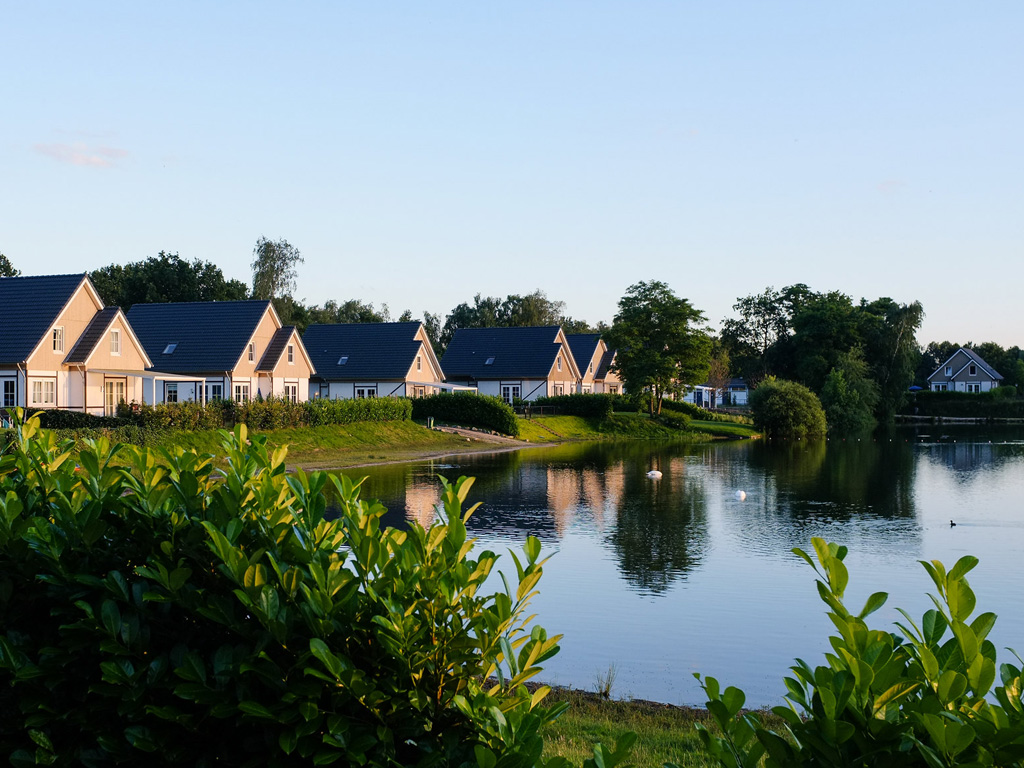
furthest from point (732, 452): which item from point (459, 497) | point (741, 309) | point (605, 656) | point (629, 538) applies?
point (741, 309)

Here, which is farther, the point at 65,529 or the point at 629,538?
the point at 629,538

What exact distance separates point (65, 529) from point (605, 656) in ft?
27.0

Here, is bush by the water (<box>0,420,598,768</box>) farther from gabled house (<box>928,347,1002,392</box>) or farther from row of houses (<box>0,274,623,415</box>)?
gabled house (<box>928,347,1002,392</box>)

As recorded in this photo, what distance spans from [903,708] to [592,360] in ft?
275

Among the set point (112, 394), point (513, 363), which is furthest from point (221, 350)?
point (513, 363)

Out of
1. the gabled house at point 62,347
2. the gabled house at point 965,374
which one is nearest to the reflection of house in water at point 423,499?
the gabled house at point 62,347

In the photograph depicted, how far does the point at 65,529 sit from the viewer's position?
416 centimetres

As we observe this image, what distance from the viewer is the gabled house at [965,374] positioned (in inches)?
4513

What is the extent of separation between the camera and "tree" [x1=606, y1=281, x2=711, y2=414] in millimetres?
69125

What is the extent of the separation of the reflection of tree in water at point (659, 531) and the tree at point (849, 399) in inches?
1636

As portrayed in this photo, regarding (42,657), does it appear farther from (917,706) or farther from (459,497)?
(917,706)

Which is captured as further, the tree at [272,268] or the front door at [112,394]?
the tree at [272,268]

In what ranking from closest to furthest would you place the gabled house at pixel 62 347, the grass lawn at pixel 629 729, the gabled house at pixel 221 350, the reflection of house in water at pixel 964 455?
the grass lawn at pixel 629 729, the gabled house at pixel 62 347, the reflection of house in water at pixel 964 455, the gabled house at pixel 221 350

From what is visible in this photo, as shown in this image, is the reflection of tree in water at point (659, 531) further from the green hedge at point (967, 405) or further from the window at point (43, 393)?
the green hedge at point (967, 405)
